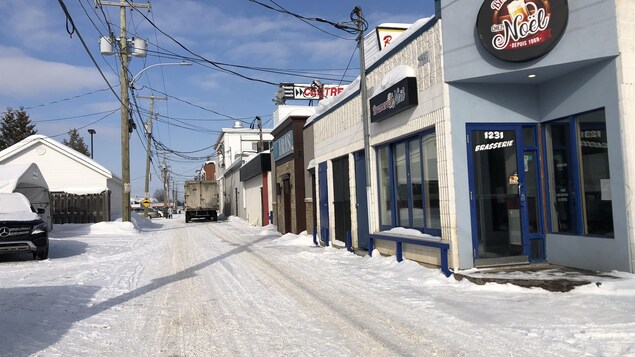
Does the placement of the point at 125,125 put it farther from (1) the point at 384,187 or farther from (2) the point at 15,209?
(1) the point at 384,187

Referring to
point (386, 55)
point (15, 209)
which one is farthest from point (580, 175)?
point (15, 209)

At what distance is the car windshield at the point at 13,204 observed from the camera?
12.6 meters

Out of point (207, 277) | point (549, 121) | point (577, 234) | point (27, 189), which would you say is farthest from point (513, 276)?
point (27, 189)

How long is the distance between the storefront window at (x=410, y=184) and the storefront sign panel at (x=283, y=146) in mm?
8024

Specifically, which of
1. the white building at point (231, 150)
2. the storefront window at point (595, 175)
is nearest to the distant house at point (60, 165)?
the white building at point (231, 150)

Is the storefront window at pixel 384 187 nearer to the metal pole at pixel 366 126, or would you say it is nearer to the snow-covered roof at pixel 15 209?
the metal pole at pixel 366 126

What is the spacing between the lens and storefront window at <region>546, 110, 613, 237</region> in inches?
300

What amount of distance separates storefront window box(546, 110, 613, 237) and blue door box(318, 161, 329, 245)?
8.03 m

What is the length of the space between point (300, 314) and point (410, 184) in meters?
4.99

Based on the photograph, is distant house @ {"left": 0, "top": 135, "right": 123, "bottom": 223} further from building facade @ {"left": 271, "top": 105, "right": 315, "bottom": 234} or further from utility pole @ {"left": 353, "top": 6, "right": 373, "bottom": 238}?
utility pole @ {"left": 353, "top": 6, "right": 373, "bottom": 238}

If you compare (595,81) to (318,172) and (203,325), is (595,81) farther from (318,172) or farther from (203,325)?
(318,172)

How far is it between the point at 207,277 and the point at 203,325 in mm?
3891

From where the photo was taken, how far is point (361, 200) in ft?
42.4

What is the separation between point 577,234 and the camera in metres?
8.16
